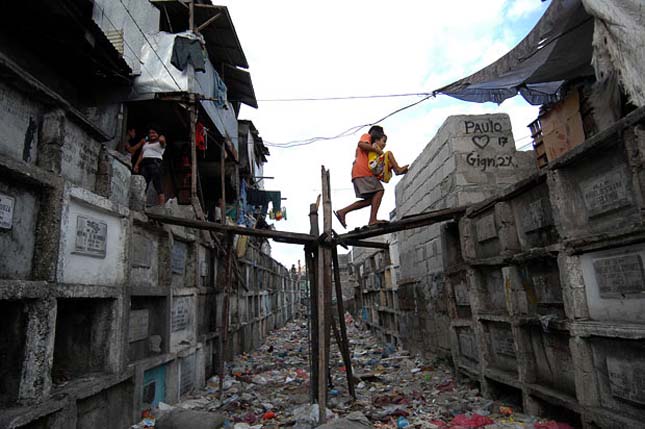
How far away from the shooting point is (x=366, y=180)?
16.5 ft

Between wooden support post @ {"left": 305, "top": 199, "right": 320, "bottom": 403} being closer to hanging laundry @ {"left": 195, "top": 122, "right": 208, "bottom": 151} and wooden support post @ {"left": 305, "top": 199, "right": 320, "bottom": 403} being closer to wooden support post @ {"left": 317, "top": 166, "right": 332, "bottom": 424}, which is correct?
wooden support post @ {"left": 317, "top": 166, "right": 332, "bottom": 424}

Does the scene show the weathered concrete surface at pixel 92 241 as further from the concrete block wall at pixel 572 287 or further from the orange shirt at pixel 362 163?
the concrete block wall at pixel 572 287

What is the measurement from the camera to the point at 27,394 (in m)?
2.72

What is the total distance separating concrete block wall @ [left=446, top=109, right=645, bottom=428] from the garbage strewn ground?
1.49 feet

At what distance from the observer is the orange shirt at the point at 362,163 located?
5.07 m

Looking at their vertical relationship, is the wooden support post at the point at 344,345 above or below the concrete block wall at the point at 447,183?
below

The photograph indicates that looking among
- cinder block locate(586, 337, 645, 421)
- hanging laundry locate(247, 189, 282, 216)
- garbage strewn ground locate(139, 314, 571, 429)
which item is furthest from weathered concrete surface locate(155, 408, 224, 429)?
hanging laundry locate(247, 189, 282, 216)

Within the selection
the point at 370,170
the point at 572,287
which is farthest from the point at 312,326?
the point at 572,287

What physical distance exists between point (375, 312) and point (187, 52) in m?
8.67

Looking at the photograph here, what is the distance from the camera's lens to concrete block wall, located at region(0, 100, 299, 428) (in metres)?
2.79

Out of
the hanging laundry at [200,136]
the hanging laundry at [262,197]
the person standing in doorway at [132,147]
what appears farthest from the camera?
the hanging laundry at [262,197]

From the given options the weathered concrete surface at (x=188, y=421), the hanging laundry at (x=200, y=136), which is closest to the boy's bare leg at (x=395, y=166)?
the weathered concrete surface at (x=188, y=421)

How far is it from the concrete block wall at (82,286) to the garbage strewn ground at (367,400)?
0.88m

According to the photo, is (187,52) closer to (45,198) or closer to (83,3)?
(83,3)
